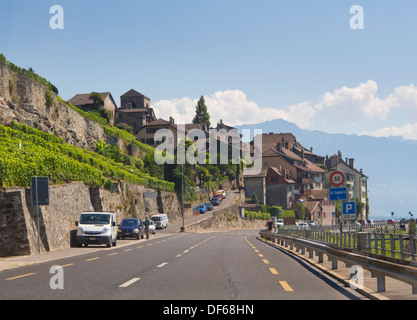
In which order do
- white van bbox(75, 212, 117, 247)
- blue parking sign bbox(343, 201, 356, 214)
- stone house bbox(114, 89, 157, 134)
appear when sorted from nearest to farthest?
blue parking sign bbox(343, 201, 356, 214) → white van bbox(75, 212, 117, 247) → stone house bbox(114, 89, 157, 134)

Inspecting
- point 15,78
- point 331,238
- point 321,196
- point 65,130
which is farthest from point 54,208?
point 321,196

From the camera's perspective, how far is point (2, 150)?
31.1 metres

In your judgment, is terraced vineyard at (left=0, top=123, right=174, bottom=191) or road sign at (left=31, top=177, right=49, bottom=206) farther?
terraced vineyard at (left=0, top=123, right=174, bottom=191)

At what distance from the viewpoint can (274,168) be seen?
12206 centimetres

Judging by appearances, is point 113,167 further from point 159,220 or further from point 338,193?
point 338,193

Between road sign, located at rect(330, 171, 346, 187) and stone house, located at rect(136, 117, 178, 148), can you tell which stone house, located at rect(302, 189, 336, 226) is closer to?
stone house, located at rect(136, 117, 178, 148)

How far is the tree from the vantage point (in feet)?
487

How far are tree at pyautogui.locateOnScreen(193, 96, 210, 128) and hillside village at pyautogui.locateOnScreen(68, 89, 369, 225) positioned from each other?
298 cm

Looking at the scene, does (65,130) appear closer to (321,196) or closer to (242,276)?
(242,276)

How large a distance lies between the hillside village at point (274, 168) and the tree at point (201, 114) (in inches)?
117

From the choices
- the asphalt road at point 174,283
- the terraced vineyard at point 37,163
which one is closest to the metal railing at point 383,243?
the asphalt road at point 174,283

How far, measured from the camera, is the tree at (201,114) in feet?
487

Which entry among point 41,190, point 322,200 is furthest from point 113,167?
point 322,200

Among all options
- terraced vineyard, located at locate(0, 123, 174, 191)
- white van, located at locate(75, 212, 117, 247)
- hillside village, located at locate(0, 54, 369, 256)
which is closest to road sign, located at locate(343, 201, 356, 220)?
hillside village, located at locate(0, 54, 369, 256)
